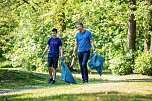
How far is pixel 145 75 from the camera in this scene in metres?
27.3

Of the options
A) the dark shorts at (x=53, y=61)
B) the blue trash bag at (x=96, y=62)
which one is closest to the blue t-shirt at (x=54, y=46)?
the dark shorts at (x=53, y=61)

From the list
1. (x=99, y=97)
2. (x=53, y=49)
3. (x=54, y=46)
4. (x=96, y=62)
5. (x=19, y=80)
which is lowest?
(x=19, y=80)

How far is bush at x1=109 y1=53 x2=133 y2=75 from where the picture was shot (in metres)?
28.6

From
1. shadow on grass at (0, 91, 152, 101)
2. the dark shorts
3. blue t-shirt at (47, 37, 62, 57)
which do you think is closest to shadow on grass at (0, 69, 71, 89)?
the dark shorts

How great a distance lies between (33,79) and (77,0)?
14599mm

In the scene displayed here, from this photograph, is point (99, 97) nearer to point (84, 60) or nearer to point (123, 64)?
point (84, 60)

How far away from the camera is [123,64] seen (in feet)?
94.4

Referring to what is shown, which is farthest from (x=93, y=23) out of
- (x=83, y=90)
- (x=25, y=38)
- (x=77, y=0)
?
(x=83, y=90)

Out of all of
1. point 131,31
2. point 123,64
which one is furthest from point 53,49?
point 131,31

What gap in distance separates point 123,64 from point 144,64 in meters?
2.08

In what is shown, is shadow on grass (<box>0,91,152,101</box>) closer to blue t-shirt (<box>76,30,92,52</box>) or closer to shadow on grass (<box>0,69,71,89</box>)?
blue t-shirt (<box>76,30,92,52</box>)

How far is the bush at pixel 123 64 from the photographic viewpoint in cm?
2862

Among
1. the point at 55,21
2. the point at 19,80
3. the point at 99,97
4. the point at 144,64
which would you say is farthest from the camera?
the point at 55,21

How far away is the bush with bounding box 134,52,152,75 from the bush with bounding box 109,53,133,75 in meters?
0.89
